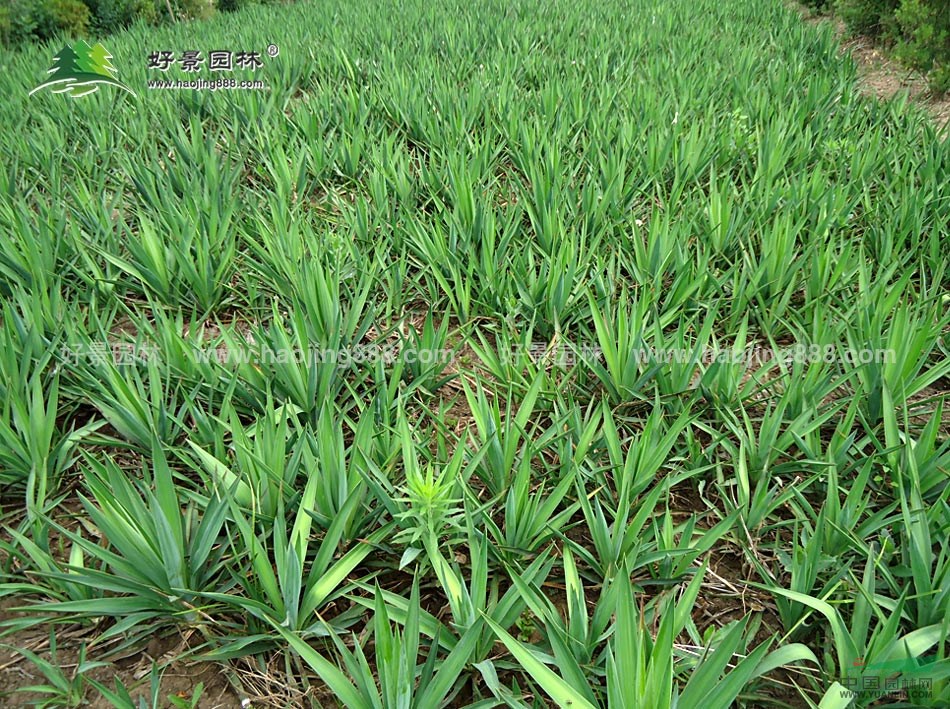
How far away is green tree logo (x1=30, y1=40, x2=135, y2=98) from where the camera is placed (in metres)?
3.71

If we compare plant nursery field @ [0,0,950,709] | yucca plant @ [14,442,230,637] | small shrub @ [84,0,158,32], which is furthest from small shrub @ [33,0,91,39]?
yucca plant @ [14,442,230,637]

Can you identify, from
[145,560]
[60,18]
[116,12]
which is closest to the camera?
[145,560]

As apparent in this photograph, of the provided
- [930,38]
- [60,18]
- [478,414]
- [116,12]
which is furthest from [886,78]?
[116,12]

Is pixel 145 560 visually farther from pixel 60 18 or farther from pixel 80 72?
pixel 60 18

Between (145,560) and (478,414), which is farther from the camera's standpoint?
(478,414)

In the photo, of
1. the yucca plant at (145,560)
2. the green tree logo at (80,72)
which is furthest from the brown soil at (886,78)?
the green tree logo at (80,72)

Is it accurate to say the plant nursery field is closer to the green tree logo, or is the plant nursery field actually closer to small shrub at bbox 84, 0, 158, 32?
the green tree logo

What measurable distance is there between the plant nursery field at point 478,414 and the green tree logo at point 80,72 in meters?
0.92

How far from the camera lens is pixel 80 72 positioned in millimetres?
3924

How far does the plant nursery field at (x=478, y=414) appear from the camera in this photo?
1.02 m

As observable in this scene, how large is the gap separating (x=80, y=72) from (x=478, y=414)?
4.10 meters

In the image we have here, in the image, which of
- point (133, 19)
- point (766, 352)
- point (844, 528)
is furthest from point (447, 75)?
point (133, 19)

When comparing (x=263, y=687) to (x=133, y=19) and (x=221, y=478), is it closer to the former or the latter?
(x=221, y=478)

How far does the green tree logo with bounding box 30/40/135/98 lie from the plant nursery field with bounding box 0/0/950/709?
922 millimetres
